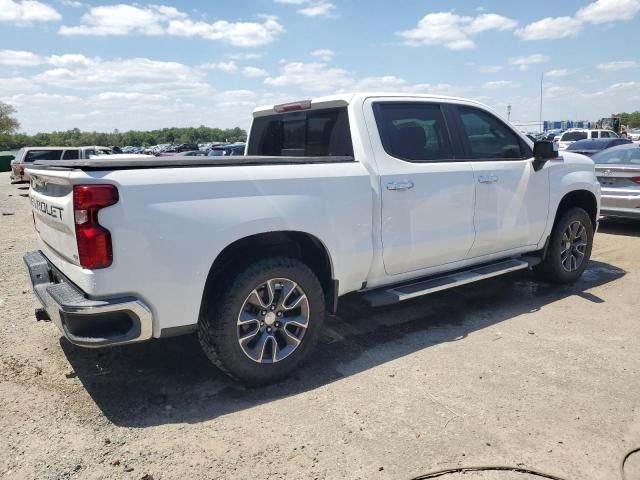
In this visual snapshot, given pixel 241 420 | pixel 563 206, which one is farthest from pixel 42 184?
pixel 563 206

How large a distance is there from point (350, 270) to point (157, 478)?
1.91m

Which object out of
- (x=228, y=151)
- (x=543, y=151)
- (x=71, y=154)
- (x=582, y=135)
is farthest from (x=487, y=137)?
(x=582, y=135)

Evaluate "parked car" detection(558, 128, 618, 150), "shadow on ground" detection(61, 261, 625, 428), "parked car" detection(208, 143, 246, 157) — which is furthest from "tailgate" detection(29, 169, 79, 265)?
"parked car" detection(558, 128, 618, 150)

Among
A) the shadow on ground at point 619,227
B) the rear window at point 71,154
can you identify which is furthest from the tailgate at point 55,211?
the rear window at point 71,154

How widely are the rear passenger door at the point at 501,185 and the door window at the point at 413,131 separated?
0.83 ft

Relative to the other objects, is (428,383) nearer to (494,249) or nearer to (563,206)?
(494,249)

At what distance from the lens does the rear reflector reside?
14.9 ft

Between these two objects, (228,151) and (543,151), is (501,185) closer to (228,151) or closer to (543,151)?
(543,151)

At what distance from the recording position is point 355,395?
3.49 m

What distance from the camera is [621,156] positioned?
360 inches

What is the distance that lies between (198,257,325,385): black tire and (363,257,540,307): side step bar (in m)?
0.65

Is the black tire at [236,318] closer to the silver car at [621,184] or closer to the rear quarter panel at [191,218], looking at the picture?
the rear quarter panel at [191,218]

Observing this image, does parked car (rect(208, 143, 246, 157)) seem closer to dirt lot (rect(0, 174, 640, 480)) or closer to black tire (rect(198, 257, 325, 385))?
dirt lot (rect(0, 174, 640, 480))

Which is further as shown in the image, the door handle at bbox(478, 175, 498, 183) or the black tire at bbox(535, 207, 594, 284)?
the black tire at bbox(535, 207, 594, 284)
